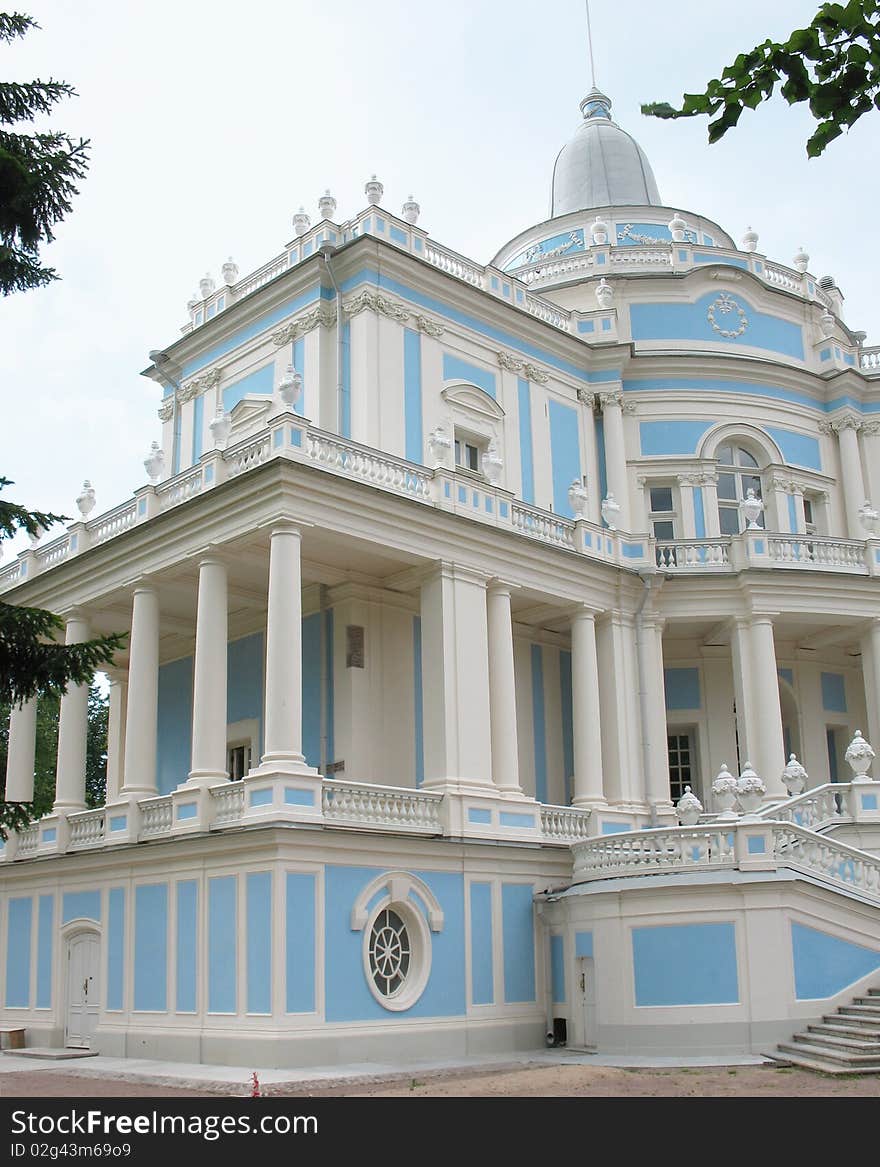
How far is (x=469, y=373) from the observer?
78.4 ft

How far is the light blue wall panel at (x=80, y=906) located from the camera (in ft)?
65.0

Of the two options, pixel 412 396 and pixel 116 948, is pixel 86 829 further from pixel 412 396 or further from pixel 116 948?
pixel 412 396

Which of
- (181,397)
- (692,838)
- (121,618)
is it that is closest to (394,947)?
(692,838)

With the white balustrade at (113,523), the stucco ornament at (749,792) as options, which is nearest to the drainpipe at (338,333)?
the white balustrade at (113,523)

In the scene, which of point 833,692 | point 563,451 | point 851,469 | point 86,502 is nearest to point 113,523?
point 86,502

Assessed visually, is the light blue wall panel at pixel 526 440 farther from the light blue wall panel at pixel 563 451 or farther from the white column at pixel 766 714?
the white column at pixel 766 714

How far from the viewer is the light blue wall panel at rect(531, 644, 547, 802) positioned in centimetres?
2295

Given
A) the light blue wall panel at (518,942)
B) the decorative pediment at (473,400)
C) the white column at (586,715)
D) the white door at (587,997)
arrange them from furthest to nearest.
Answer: the decorative pediment at (473,400)
the white column at (586,715)
the light blue wall panel at (518,942)
the white door at (587,997)

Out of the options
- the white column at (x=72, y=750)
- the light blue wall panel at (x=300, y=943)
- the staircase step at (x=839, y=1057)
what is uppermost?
the white column at (x=72, y=750)

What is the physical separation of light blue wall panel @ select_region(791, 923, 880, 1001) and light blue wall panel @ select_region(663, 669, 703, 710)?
28.5 ft

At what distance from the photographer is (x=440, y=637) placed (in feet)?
63.6

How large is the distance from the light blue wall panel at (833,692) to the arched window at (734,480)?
3.45m

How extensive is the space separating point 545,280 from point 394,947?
55.3ft
